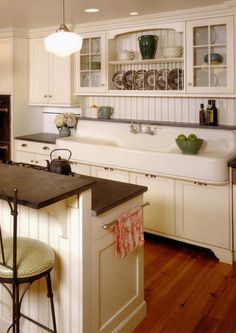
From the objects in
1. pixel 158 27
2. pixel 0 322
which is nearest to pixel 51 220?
pixel 0 322

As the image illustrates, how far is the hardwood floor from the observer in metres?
2.42

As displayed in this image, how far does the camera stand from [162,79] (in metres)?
4.00

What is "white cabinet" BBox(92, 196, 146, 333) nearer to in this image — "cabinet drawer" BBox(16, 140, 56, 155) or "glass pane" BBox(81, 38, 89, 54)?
"cabinet drawer" BBox(16, 140, 56, 155)

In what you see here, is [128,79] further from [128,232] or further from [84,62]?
[128,232]

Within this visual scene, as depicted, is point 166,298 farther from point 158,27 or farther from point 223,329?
point 158,27

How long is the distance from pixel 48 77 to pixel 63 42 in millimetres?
2479

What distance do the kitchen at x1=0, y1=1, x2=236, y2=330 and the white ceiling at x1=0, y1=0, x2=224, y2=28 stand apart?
0.46 ft

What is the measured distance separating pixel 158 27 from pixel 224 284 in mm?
2571

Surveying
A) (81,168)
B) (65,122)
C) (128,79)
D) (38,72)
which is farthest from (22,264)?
(38,72)

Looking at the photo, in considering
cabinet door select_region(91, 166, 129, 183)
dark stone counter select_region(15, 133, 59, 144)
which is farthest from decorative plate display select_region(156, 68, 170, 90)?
dark stone counter select_region(15, 133, 59, 144)

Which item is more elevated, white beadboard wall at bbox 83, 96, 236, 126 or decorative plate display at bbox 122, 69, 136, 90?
decorative plate display at bbox 122, 69, 136, 90

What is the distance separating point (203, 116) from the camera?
376 centimetres

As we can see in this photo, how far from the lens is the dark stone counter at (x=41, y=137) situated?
456 centimetres

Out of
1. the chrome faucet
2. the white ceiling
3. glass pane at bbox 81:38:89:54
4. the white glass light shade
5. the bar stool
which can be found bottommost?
the bar stool
